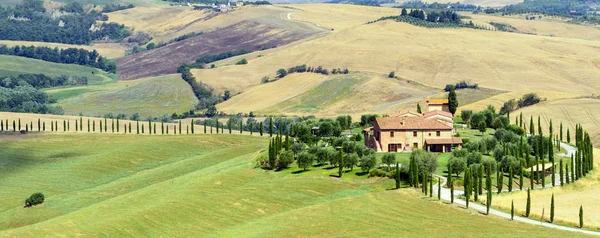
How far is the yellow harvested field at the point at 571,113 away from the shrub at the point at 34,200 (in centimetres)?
7270

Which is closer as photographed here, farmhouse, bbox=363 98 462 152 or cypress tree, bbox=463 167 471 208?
cypress tree, bbox=463 167 471 208

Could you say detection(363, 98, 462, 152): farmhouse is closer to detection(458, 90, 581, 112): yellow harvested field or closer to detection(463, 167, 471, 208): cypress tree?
detection(463, 167, 471, 208): cypress tree

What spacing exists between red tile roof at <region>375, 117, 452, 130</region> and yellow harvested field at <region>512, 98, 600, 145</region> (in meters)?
28.4

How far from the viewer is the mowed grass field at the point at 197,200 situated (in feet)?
290

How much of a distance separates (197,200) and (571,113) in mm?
81690

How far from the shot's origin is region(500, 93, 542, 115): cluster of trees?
171m

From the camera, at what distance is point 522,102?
178 metres

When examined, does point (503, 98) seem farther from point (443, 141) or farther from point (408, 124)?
point (443, 141)

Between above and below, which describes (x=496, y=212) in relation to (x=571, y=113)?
below

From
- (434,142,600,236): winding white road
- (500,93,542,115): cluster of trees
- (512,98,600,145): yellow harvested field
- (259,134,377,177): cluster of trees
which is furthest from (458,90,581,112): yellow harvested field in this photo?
(434,142,600,236): winding white road

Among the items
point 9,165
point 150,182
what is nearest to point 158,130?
point 9,165

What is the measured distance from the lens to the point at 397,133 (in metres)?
127

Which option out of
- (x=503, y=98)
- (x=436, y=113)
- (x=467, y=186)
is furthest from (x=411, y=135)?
(x=503, y=98)

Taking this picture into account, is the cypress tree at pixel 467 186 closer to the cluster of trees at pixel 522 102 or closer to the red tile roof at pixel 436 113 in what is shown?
the red tile roof at pixel 436 113
